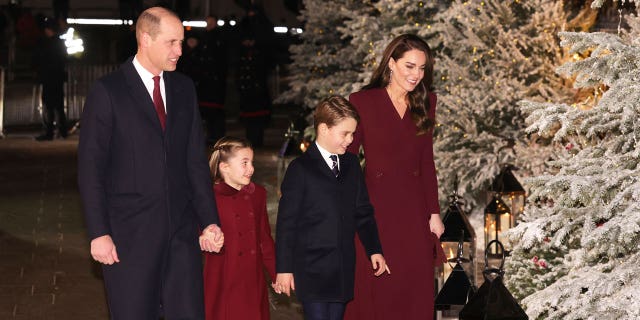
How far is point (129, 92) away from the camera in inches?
263

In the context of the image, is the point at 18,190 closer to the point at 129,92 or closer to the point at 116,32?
the point at 129,92

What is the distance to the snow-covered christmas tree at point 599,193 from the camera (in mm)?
7418

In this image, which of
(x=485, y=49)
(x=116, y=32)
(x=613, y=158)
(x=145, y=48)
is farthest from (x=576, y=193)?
(x=116, y=32)

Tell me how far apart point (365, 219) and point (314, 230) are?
0.34 m

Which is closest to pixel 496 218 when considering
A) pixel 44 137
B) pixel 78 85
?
pixel 44 137

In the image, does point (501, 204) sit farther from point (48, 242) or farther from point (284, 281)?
point (48, 242)

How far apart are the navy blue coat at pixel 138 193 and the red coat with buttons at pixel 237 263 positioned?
865 mm

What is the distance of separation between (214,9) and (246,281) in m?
42.3

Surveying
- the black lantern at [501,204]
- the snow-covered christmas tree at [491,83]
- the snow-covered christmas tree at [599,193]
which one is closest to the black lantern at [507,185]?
the black lantern at [501,204]

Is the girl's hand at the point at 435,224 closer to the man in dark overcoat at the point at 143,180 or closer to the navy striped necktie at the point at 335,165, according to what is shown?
the navy striped necktie at the point at 335,165

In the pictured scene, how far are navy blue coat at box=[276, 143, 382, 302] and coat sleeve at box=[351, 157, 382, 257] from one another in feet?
0.38

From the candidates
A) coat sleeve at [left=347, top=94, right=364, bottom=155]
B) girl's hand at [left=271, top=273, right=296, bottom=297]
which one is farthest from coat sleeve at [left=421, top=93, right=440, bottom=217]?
girl's hand at [left=271, top=273, right=296, bottom=297]

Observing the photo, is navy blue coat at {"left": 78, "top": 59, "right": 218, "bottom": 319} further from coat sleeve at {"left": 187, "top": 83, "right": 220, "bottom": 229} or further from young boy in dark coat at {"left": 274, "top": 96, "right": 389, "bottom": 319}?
young boy in dark coat at {"left": 274, "top": 96, "right": 389, "bottom": 319}

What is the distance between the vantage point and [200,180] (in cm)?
682
